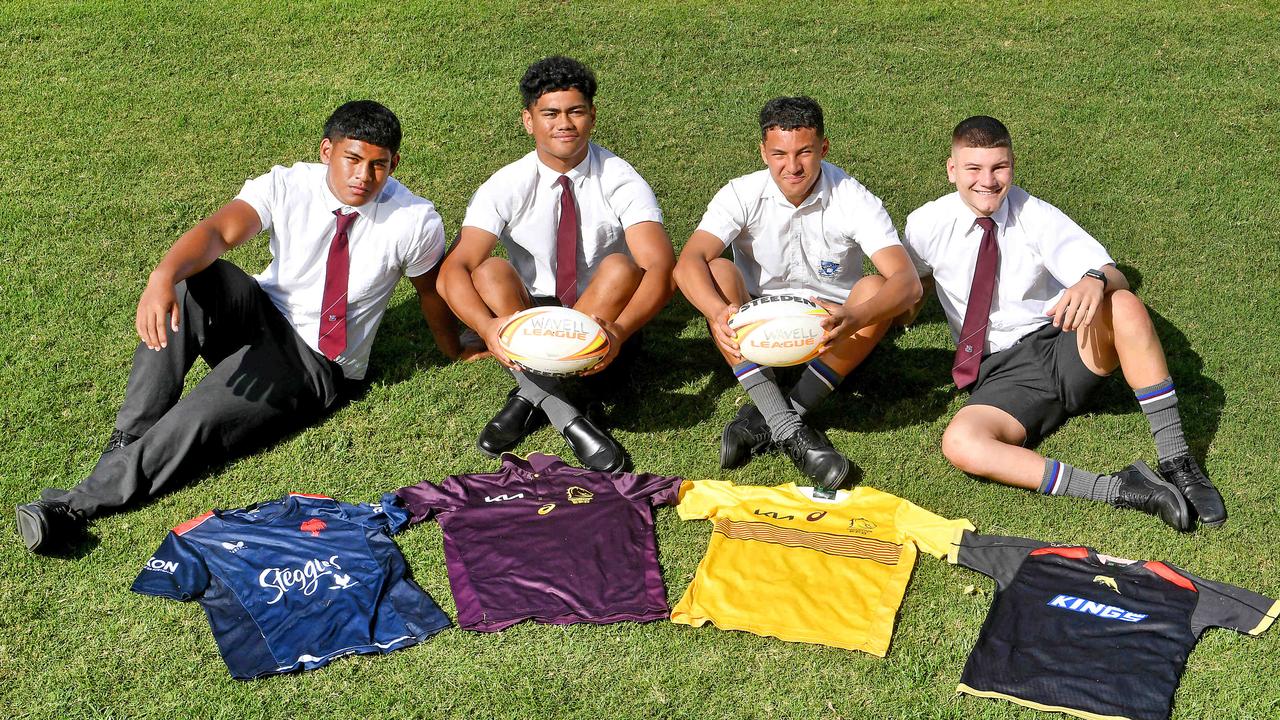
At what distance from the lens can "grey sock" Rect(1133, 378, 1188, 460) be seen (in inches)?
212

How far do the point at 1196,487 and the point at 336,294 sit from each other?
173 inches

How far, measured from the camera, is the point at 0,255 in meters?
7.20

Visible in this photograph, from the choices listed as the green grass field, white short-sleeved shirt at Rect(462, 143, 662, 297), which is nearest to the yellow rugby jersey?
the green grass field

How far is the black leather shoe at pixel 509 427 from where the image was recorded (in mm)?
5855

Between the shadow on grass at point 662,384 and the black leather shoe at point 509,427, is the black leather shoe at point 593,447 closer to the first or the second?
the black leather shoe at point 509,427

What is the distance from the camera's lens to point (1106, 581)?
4.82 m

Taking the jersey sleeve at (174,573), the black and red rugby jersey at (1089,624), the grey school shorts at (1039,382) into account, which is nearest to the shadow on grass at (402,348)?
the jersey sleeve at (174,573)

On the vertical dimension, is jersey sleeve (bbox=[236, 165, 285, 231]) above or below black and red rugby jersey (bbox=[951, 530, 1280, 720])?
above

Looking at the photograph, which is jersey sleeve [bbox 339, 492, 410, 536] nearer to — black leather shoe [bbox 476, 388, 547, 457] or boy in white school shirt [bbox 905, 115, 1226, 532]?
black leather shoe [bbox 476, 388, 547, 457]

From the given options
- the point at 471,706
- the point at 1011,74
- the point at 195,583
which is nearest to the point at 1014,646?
the point at 471,706

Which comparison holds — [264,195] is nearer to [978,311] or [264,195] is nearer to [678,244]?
[678,244]

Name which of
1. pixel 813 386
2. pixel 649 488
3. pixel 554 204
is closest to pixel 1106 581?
pixel 813 386

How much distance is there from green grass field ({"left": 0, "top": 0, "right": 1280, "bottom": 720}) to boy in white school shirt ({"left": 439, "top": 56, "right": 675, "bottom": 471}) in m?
0.41

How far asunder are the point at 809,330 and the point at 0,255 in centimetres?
530
